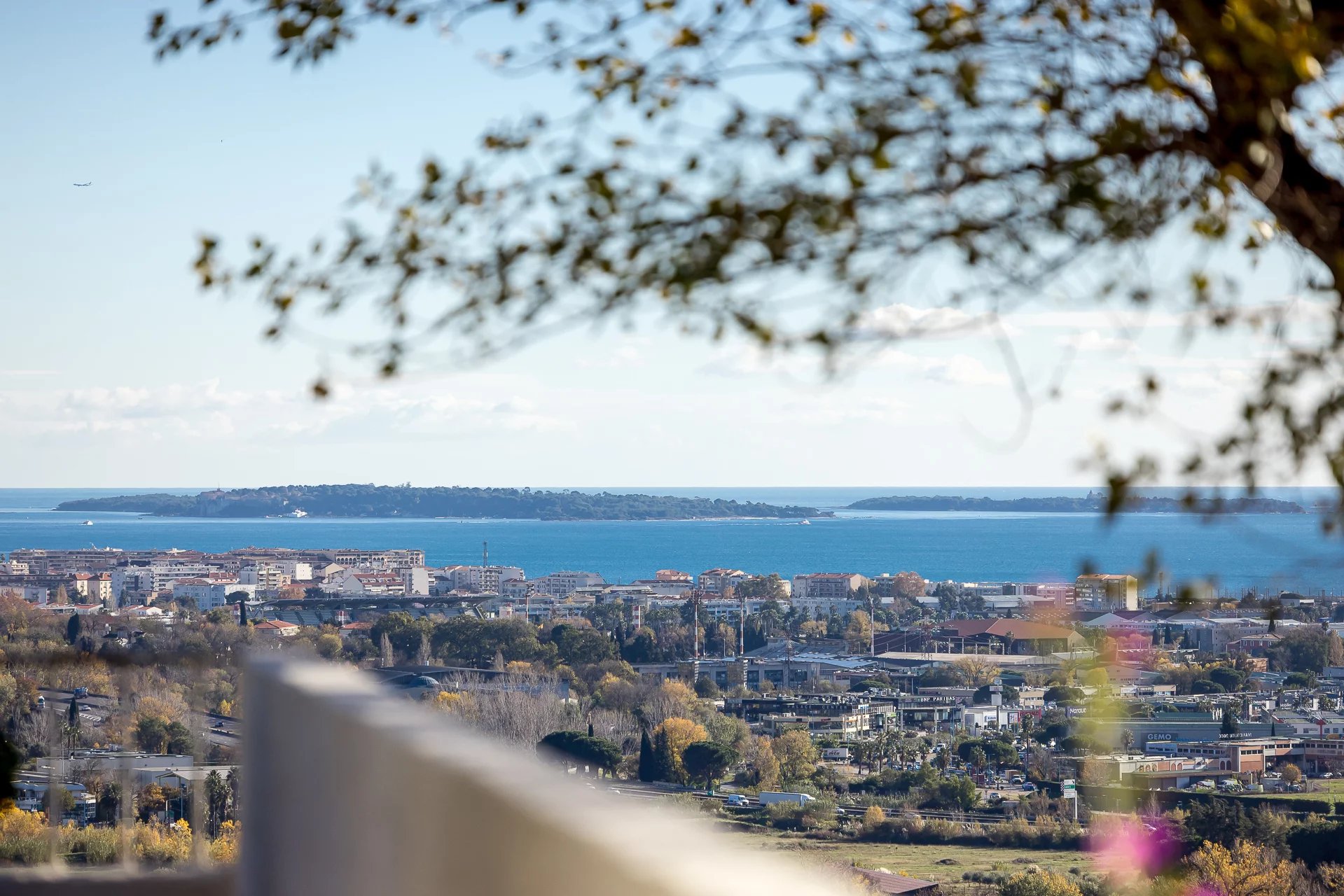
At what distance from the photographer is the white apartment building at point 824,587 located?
118 feet

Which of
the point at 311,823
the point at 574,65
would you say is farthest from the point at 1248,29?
the point at 311,823

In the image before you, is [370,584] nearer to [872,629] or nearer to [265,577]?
[265,577]

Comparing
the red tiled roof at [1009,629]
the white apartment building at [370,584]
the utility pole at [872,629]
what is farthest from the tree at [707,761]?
the white apartment building at [370,584]

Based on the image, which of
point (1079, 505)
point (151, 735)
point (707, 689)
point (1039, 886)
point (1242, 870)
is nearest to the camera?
point (151, 735)

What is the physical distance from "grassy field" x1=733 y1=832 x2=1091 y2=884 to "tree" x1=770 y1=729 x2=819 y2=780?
2637 mm

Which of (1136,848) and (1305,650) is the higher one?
(1305,650)

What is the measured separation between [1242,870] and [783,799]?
543 centimetres

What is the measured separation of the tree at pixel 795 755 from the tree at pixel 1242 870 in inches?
227

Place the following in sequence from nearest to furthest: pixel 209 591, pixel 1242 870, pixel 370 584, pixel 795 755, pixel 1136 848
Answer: pixel 1242 870
pixel 1136 848
pixel 795 755
pixel 209 591
pixel 370 584

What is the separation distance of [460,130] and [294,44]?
0.72 metres

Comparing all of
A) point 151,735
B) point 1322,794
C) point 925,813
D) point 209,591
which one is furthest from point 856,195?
point 209,591

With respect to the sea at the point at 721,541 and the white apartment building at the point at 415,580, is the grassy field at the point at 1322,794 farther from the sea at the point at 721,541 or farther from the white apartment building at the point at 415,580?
the sea at the point at 721,541

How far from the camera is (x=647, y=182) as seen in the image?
211 centimetres

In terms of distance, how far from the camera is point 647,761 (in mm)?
13148
